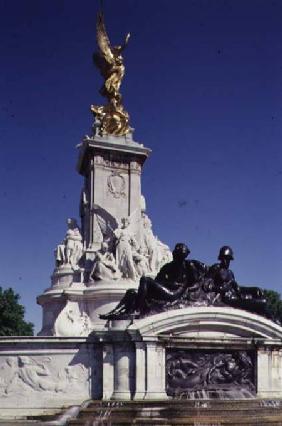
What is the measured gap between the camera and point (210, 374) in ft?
51.0

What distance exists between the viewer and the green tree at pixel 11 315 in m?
49.5

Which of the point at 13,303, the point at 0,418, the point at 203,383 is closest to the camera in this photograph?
the point at 0,418

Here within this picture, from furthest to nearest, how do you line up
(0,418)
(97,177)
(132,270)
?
(97,177) < (132,270) < (0,418)

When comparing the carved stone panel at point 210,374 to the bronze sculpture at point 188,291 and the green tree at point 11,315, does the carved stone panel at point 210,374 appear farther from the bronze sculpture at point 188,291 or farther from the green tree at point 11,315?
the green tree at point 11,315

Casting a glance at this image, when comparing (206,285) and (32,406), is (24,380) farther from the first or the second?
(206,285)

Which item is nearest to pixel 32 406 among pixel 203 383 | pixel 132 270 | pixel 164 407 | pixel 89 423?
pixel 89 423

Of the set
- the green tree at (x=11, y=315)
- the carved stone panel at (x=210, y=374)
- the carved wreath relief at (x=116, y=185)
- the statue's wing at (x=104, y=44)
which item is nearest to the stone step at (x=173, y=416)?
the carved stone panel at (x=210, y=374)

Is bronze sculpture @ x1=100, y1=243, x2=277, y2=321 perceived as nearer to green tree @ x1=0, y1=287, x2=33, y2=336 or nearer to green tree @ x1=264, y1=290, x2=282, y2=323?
green tree @ x1=0, y1=287, x2=33, y2=336

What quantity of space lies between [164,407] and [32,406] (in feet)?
11.5

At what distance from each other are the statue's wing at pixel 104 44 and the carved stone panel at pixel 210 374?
2046cm

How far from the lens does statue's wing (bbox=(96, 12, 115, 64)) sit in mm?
31938

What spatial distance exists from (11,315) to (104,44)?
2708cm

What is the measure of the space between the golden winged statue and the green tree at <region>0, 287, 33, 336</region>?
24.2m

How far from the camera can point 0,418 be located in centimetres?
1449
